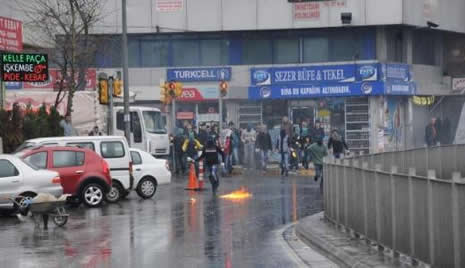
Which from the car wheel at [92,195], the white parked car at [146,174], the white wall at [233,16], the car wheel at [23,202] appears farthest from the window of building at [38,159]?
the white wall at [233,16]

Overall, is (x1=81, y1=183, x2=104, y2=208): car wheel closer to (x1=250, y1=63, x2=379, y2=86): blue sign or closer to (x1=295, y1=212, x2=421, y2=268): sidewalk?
(x1=295, y1=212, x2=421, y2=268): sidewalk

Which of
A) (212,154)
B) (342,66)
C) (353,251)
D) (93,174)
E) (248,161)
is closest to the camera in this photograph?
(353,251)

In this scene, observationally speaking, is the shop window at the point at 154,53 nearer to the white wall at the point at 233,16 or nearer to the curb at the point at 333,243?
the white wall at the point at 233,16

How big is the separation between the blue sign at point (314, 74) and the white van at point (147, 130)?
1007 cm

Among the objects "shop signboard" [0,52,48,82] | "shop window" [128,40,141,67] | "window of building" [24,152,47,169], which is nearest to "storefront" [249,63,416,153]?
"shop window" [128,40,141,67]

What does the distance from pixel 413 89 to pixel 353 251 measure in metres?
38.8

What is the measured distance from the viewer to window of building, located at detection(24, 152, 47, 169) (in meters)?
23.6

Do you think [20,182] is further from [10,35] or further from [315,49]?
[315,49]

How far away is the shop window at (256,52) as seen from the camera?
170 feet

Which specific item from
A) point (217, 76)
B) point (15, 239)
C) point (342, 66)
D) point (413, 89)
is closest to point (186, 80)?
point (217, 76)

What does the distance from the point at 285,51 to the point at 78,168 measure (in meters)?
29.0

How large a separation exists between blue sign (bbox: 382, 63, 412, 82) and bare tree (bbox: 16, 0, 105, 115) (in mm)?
14281

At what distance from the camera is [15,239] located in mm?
17594

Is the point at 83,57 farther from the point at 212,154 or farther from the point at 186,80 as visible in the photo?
the point at 186,80
